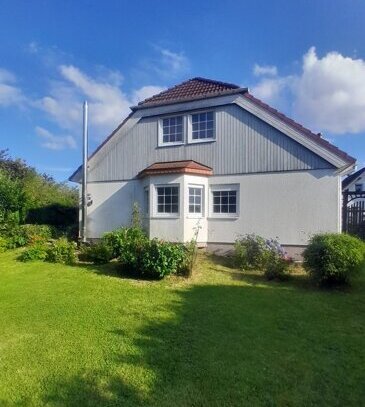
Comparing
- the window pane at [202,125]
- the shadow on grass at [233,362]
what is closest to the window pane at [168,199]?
the window pane at [202,125]

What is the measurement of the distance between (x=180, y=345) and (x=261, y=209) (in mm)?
9031

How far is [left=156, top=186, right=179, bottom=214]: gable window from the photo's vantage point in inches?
551

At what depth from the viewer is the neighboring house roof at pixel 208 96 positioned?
1221cm

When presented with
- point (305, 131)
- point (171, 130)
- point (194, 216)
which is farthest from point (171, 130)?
point (305, 131)

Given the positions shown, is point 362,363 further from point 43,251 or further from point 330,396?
point 43,251

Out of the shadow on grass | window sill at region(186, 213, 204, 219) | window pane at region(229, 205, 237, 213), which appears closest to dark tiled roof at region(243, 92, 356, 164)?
window pane at region(229, 205, 237, 213)

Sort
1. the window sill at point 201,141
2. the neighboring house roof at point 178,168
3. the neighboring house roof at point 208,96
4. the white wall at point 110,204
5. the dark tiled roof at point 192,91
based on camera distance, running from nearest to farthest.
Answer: the neighboring house roof at point 208,96, the neighboring house roof at point 178,168, the dark tiled roof at point 192,91, the window sill at point 201,141, the white wall at point 110,204

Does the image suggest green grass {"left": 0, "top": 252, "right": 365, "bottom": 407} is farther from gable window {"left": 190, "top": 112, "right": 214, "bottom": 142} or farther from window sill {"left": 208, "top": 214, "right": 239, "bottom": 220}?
gable window {"left": 190, "top": 112, "right": 214, "bottom": 142}

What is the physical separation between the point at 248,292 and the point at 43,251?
881 centimetres

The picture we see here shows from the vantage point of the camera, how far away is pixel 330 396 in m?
4.01

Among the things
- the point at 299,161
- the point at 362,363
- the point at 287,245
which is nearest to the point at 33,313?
the point at 362,363

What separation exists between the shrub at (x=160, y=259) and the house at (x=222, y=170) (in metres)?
3.47

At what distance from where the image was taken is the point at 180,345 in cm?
534

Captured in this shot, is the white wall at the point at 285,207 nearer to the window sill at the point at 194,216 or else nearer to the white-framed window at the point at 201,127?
the window sill at the point at 194,216
